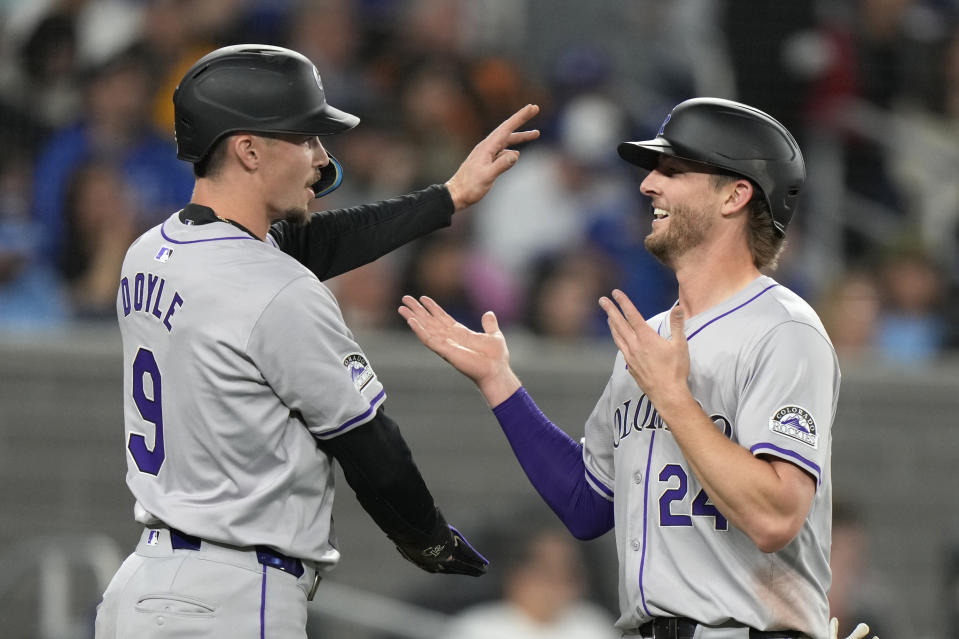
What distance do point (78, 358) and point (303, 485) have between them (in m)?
4.44

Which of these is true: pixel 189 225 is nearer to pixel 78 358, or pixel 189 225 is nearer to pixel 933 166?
pixel 78 358

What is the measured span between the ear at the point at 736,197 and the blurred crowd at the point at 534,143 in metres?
4.20

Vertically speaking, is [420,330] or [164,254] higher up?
[164,254]

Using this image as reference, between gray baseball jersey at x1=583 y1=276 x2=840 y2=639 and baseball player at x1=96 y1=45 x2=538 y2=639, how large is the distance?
0.47 meters

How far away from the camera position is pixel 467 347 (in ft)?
11.9

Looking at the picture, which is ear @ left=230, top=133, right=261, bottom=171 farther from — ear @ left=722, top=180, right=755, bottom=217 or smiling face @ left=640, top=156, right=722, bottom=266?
ear @ left=722, top=180, right=755, bottom=217

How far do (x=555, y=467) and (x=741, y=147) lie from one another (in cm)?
93

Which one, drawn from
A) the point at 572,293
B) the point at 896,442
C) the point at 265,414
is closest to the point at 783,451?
the point at 265,414

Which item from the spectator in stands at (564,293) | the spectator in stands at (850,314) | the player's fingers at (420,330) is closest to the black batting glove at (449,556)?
the player's fingers at (420,330)

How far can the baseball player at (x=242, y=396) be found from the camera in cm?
302

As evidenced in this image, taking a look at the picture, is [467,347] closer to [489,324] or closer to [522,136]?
[489,324]

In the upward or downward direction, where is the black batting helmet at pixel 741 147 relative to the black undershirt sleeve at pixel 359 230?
upward

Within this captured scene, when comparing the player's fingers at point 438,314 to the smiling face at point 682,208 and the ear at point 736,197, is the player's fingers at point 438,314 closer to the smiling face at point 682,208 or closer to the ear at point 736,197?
the smiling face at point 682,208

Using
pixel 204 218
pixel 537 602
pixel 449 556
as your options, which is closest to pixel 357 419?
pixel 449 556
